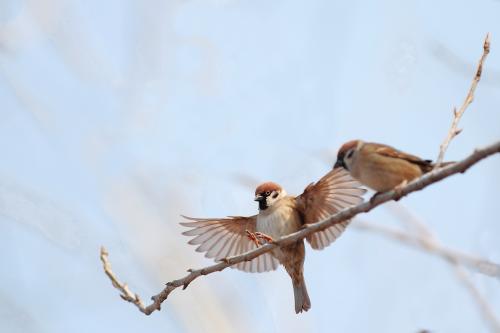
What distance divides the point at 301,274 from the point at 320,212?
41 centimetres

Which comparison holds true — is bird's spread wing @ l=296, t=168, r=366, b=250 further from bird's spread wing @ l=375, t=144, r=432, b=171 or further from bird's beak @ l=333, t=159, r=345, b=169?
bird's spread wing @ l=375, t=144, r=432, b=171

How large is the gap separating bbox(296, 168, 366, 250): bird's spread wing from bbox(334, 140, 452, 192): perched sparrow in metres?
0.46

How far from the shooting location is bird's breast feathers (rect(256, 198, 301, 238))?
406 cm

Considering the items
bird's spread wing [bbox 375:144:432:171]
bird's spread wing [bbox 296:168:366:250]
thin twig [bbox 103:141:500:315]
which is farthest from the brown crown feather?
thin twig [bbox 103:141:500:315]

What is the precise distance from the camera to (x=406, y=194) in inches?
97.2

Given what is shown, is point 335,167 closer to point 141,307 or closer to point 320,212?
point 320,212

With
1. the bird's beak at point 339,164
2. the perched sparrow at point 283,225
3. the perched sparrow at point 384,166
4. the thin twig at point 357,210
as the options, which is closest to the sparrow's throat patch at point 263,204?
the perched sparrow at point 283,225

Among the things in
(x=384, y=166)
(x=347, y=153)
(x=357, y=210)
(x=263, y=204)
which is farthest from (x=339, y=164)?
(x=263, y=204)

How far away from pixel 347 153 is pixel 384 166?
0.33 m

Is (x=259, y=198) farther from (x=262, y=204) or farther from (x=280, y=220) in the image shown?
(x=280, y=220)

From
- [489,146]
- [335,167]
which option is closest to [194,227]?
[335,167]

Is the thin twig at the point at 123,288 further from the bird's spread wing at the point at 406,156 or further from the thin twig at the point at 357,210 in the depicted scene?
the bird's spread wing at the point at 406,156

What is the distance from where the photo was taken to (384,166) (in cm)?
293

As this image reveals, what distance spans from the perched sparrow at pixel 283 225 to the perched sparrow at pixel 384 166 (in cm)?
58
